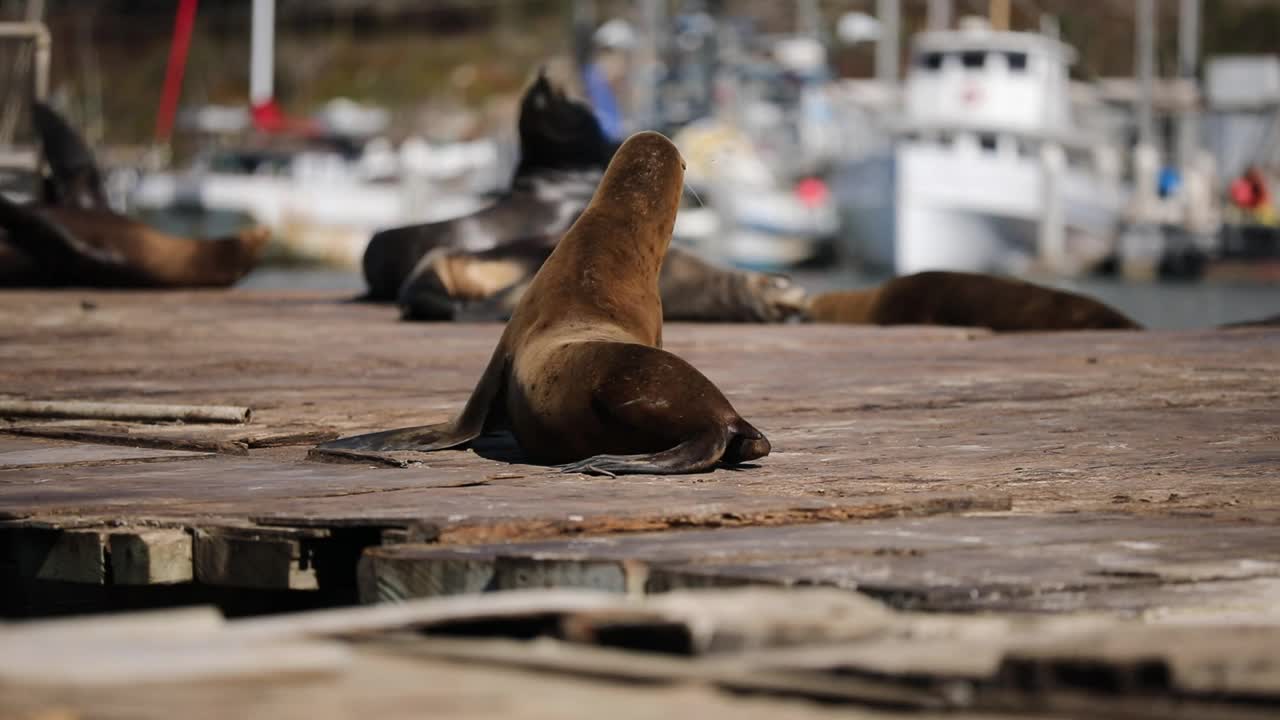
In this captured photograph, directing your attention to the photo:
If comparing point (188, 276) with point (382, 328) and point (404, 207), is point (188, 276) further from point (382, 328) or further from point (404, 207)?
point (404, 207)

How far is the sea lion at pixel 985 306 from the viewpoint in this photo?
1123 cm

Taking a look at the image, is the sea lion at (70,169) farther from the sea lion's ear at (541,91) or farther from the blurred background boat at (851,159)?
the blurred background boat at (851,159)

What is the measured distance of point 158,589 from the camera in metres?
4.51

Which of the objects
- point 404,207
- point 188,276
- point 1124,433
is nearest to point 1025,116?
point 404,207

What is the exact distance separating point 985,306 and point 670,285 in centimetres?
162

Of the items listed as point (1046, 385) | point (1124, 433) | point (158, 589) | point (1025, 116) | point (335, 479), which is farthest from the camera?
point (1025, 116)

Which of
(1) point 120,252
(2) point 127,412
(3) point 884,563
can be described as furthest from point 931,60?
(3) point 884,563

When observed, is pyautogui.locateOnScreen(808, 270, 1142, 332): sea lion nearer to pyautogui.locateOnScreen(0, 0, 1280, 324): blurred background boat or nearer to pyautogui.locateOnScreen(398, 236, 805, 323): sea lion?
pyautogui.locateOnScreen(398, 236, 805, 323): sea lion

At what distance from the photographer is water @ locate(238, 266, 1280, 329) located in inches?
1294

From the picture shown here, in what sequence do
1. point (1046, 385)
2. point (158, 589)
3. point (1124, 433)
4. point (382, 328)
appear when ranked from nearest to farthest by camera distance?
point (158, 589)
point (1124, 433)
point (1046, 385)
point (382, 328)

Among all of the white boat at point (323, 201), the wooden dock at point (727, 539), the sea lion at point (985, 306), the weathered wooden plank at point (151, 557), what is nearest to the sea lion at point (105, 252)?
the sea lion at point (985, 306)

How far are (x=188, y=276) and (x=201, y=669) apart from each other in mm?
12912

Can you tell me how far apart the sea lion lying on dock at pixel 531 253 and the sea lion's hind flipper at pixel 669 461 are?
A: 605 cm

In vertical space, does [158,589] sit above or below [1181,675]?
below
